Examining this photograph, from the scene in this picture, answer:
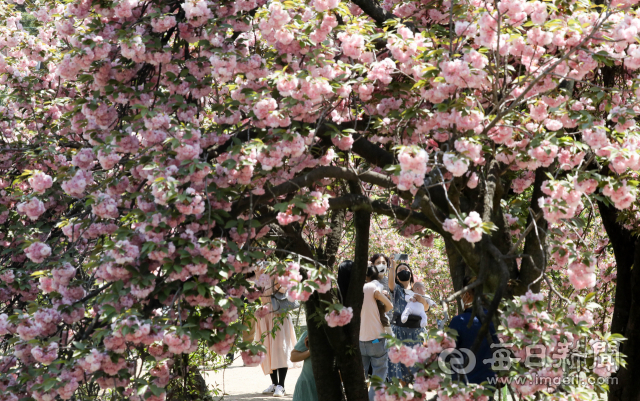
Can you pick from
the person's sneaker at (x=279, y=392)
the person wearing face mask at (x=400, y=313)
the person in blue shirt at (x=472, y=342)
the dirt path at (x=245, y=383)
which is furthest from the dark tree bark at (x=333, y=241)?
the person's sneaker at (x=279, y=392)

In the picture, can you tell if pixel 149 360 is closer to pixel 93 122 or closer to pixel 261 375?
pixel 93 122

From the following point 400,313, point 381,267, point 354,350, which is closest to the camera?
point 354,350

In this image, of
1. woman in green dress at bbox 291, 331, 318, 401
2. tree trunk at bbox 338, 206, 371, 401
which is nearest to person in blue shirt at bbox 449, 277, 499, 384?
tree trunk at bbox 338, 206, 371, 401

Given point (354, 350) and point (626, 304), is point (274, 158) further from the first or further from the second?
point (626, 304)

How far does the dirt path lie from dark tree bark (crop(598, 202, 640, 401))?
3957 millimetres

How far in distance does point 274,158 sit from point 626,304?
3924 millimetres

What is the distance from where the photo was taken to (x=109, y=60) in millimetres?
3633

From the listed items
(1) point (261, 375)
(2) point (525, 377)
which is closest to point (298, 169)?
(2) point (525, 377)

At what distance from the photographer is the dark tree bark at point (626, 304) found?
5.08 meters

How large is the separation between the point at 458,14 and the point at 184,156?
186cm

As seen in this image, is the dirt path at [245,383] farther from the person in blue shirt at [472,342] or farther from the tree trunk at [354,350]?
the person in blue shirt at [472,342]

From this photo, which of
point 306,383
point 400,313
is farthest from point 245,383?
point 306,383

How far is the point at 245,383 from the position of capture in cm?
906

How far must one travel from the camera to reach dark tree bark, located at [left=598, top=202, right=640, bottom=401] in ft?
16.7
